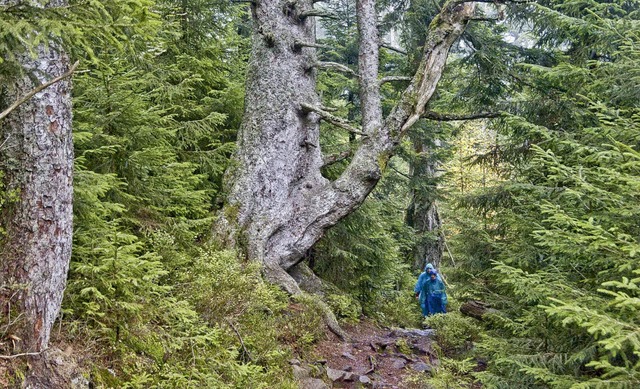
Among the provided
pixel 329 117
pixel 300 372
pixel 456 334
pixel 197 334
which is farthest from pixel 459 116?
pixel 197 334

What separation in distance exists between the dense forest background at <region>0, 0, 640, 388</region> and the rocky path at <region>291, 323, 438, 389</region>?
1.04ft

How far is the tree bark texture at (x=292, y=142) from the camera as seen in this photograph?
303 inches

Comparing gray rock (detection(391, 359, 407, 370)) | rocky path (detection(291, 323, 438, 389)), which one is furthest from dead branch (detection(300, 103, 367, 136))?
gray rock (detection(391, 359, 407, 370))

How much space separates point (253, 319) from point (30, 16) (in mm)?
4226

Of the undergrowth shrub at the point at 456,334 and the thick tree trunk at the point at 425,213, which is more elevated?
the thick tree trunk at the point at 425,213

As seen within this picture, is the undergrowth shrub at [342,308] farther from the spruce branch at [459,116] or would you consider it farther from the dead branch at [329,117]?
the spruce branch at [459,116]

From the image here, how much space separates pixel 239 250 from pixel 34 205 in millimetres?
3981

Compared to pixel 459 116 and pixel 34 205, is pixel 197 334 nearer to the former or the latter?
pixel 34 205

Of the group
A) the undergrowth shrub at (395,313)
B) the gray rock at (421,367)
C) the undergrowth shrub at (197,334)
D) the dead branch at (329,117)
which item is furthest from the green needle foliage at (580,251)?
the undergrowth shrub at (395,313)

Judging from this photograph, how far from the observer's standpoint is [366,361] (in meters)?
6.73

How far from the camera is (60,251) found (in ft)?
11.3

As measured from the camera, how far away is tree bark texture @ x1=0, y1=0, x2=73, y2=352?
321cm

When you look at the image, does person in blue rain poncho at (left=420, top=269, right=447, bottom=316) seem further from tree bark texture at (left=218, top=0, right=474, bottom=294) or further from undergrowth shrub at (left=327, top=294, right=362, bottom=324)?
tree bark texture at (left=218, top=0, right=474, bottom=294)

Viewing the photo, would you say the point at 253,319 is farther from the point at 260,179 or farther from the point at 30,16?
the point at 30,16
